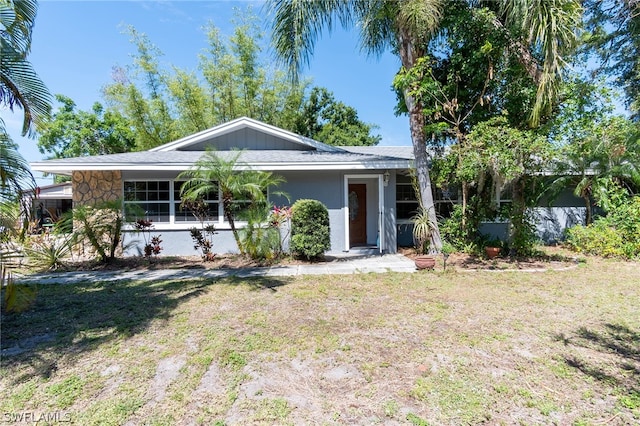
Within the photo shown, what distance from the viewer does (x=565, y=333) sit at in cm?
422

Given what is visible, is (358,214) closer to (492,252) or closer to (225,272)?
(492,252)

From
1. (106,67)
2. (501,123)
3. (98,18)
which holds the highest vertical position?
(106,67)

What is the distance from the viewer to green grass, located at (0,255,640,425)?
2812 millimetres

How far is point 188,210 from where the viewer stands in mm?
10203

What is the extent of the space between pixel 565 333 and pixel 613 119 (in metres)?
7.72

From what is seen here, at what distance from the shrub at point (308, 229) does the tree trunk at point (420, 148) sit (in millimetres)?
2988

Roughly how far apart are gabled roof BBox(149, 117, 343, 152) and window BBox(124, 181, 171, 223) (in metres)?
2.19

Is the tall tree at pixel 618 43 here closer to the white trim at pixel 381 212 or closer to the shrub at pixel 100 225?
the white trim at pixel 381 212

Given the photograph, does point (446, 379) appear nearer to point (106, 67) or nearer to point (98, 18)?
point (98, 18)

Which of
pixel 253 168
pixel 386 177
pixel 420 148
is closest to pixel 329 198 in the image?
pixel 386 177

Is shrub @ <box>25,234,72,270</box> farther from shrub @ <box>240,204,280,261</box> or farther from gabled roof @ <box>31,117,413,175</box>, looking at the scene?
shrub @ <box>240,204,280,261</box>

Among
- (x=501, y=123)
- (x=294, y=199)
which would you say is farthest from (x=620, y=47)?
(x=294, y=199)

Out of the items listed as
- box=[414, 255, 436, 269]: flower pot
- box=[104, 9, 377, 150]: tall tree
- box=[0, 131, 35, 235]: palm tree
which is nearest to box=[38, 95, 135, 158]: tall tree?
box=[104, 9, 377, 150]: tall tree

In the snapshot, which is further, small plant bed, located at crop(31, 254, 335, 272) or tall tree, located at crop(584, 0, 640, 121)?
tall tree, located at crop(584, 0, 640, 121)
